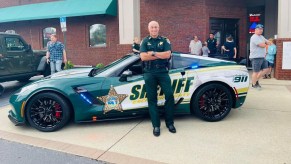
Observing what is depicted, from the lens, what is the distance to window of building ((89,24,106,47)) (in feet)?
50.1

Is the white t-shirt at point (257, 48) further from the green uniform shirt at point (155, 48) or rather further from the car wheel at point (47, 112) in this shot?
the car wheel at point (47, 112)

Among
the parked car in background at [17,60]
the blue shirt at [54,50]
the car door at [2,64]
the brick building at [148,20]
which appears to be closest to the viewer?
the car door at [2,64]

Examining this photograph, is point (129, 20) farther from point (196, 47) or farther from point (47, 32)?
point (47, 32)

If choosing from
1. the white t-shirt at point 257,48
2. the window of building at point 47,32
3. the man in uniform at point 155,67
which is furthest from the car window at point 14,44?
the window of building at point 47,32

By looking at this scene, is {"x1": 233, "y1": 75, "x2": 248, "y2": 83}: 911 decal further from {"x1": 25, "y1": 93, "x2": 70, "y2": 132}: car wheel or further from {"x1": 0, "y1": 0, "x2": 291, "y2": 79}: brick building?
{"x1": 0, "y1": 0, "x2": 291, "y2": 79}: brick building

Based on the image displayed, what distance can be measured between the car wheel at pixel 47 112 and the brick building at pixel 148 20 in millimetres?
7522

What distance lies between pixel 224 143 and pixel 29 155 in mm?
2772

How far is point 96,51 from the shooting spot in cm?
1545

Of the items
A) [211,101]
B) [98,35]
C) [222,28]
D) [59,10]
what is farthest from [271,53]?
[59,10]

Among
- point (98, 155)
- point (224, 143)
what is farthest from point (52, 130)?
point (224, 143)

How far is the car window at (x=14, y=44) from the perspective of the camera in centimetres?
823

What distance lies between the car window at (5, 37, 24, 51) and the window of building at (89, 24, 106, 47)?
689 cm

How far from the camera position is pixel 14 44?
8438 mm

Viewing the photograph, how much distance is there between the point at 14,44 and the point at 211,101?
6421 mm
